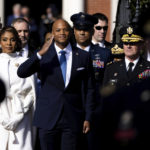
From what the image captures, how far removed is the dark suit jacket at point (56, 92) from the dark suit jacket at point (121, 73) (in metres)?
0.28

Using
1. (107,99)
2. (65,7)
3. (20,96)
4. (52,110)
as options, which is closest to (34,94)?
(20,96)

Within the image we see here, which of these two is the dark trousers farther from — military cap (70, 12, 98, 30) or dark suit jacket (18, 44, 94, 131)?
military cap (70, 12, 98, 30)

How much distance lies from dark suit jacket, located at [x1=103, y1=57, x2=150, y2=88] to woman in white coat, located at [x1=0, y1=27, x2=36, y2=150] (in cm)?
105

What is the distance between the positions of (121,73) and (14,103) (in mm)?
1369

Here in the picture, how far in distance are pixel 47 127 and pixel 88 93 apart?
23.2 inches

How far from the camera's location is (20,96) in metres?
7.01

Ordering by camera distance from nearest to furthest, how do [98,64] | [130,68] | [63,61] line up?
[63,61], [130,68], [98,64]

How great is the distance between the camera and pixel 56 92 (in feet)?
20.6

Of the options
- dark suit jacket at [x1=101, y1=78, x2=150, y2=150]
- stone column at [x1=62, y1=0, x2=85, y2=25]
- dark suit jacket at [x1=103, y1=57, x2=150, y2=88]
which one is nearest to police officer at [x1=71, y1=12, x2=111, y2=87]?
dark suit jacket at [x1=103, y1=57, x2=150, y2=88]

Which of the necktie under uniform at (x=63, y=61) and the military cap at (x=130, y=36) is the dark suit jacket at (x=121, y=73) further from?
the necktie under uniform at (x=63, y=61)

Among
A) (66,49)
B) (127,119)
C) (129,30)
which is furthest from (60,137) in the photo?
(127,119)

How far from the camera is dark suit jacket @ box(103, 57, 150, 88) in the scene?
6.38m

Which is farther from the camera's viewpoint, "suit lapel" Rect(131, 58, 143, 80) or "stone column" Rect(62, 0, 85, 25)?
"stone column" Rect(62, 0, 85, 25)

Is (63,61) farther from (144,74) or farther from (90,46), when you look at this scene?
(90,46)
